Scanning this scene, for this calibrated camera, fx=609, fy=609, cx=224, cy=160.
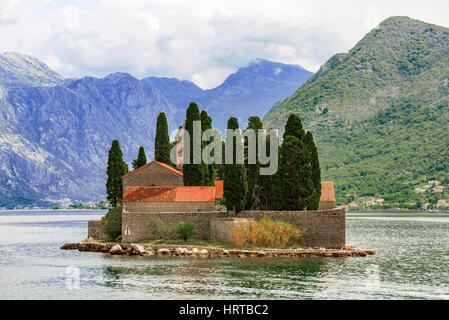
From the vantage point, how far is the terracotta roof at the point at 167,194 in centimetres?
5816

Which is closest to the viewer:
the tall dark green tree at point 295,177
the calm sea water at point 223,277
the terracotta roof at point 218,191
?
the calm sea water at point 223,277

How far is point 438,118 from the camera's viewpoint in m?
181

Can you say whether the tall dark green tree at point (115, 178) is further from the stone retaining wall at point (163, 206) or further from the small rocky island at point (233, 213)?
the stone retaining wall at point (163, 206)

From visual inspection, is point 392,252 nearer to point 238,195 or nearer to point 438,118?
point 238,195

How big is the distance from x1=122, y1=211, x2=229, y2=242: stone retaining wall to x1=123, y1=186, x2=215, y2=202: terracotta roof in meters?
1.95

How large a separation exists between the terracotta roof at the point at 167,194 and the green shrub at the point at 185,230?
3.34 metres

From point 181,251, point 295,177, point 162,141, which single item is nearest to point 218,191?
point 162,141

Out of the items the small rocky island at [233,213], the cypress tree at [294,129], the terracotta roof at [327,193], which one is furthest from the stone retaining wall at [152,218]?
the terracotta roof at [327,193]

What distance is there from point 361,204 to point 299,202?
12851cm

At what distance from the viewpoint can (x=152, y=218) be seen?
185ft

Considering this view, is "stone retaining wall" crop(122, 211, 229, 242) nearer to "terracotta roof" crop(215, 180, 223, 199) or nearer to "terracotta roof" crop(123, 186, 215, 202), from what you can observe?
"terracotta roof" crop(123, 186, 215, 202)
